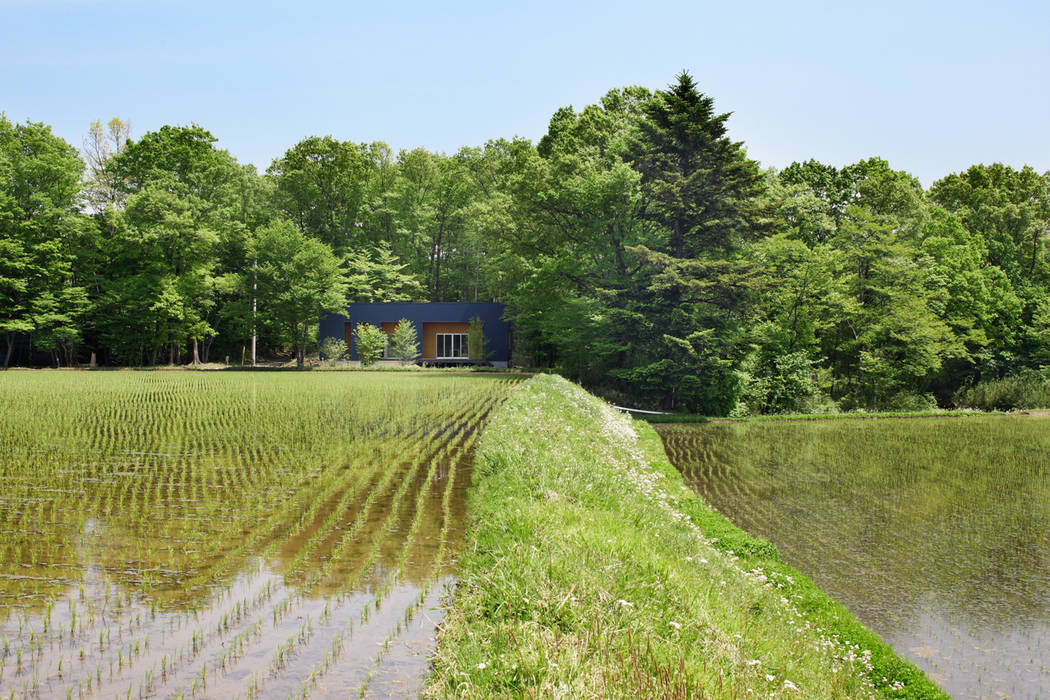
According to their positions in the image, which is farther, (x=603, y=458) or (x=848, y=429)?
(x=848, y=429)

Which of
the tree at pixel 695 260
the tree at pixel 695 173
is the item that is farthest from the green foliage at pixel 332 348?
the tree at pixel 695 173

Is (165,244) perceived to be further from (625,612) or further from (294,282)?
(625,612)

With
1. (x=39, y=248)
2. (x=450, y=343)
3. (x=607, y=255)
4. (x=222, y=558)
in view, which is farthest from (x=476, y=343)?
(x=222, y=558)

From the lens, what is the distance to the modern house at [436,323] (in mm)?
46562

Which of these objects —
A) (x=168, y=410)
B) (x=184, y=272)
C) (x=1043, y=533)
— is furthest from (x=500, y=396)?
(x=184, y=272)

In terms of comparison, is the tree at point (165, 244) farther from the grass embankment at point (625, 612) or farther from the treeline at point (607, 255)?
the grass embankment at point (625, 612)

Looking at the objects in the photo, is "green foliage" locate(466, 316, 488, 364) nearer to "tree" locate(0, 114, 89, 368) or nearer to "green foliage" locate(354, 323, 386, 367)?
"green foliage" locate(354, 323, 386, 367)

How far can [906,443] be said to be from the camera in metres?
19.2

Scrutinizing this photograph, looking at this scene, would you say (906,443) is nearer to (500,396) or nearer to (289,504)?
(500,396)

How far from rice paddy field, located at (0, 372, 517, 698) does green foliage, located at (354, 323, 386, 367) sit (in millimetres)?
28940

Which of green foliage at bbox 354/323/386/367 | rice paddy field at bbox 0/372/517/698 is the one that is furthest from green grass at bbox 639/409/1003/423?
green foliage at bbox 354/323/386/367

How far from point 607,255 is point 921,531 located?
22.5 m

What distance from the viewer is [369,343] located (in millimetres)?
43625

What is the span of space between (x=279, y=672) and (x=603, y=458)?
5.92 meters
